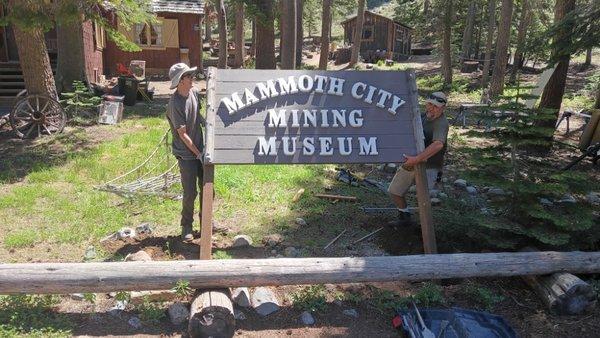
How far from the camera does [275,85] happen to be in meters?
5.26

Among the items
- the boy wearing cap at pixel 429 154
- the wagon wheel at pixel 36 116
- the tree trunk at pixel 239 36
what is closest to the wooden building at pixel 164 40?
the tree trunk at pixel 239 36

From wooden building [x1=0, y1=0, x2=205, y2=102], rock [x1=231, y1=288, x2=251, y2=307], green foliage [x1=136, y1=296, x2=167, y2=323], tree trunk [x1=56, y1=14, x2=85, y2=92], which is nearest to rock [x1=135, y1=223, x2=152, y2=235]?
green foliage [x1=136, y1=296, x2=167, y2=323]

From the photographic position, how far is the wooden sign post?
16.4ft

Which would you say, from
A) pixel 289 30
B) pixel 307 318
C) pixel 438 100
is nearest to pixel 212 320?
pixel 307 318

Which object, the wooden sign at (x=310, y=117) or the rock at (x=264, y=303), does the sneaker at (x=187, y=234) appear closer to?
the wooden sign at (x=310, y=117)

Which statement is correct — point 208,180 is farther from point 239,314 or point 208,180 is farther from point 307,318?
point 307,318

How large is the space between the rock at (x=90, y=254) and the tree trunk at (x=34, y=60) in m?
6.37

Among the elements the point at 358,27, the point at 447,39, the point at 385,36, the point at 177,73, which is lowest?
the point at 177,73

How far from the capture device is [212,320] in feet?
12.8

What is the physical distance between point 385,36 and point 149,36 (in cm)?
2234

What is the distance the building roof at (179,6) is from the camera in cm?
2264

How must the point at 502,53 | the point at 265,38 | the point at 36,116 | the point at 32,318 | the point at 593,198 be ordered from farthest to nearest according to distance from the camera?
the point at 502,53 < the point at 265,38 < the point at 36,116 < the point at 593,198 < the point at 32,318

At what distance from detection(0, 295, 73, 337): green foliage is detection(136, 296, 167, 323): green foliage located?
56 centimetres

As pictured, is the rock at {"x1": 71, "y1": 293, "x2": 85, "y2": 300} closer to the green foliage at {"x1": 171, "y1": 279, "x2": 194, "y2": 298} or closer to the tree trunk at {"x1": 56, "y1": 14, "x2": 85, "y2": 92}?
the green foliage at {"x1": 171, "y1": 279, "x2": 194, "y2": 298}
